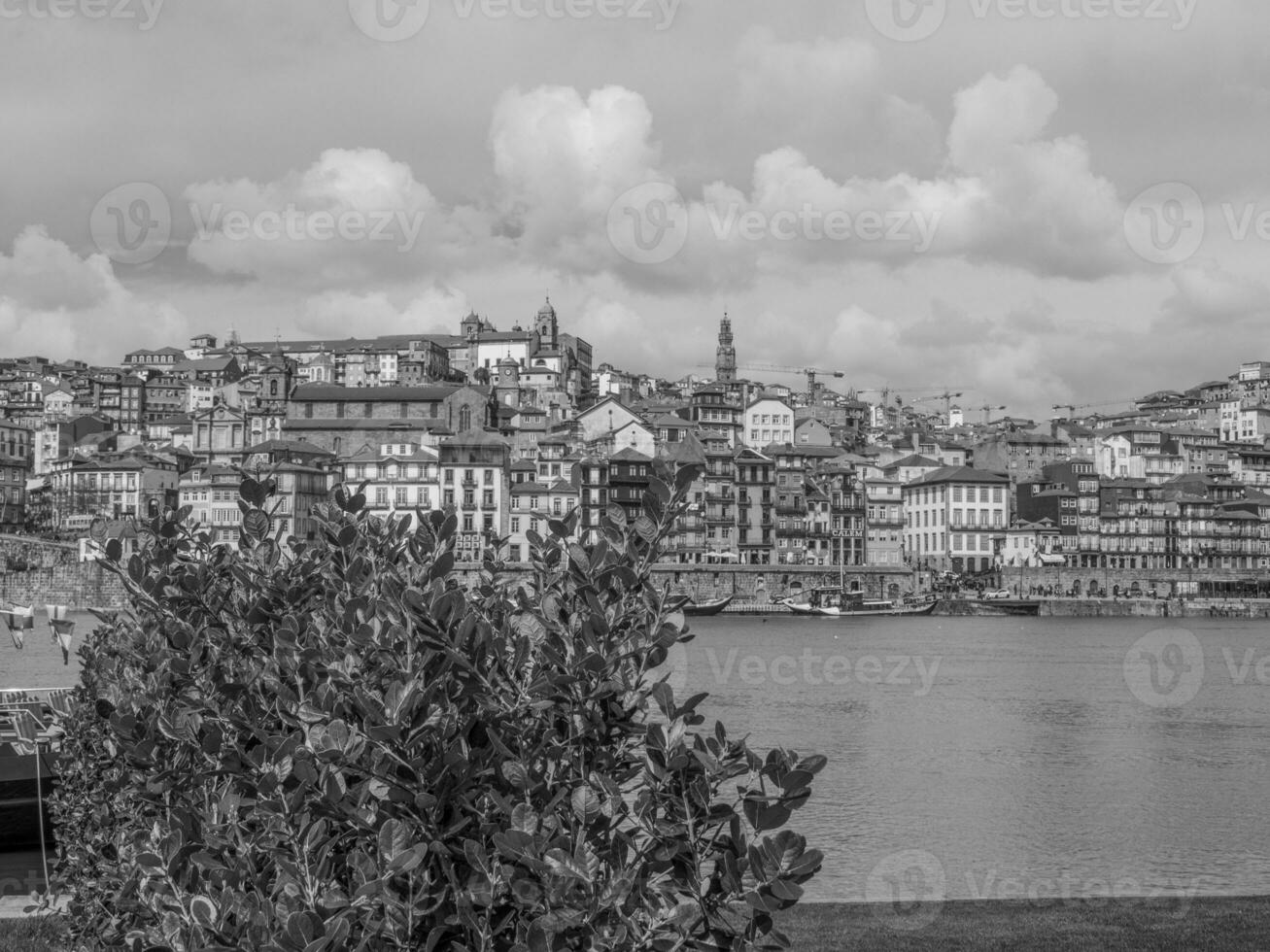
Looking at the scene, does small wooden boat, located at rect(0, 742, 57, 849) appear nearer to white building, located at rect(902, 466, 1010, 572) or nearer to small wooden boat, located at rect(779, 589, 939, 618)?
small wooden boat, located at rect(779, 589, 939, 618)

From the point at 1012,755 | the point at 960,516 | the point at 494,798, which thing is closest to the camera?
the point at 494,798

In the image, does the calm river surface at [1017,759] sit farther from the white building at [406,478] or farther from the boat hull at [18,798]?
the white building at [406,478]

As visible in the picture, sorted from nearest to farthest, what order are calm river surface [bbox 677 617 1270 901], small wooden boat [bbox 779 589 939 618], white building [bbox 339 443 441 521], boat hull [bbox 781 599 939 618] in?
calm river surface [bbox 677 617 1270 901]
boat hull [bbox 781 599 939 618]
small wooden boat [bbox 779 589 939 618]
white building [bbox 339 443 441 521]

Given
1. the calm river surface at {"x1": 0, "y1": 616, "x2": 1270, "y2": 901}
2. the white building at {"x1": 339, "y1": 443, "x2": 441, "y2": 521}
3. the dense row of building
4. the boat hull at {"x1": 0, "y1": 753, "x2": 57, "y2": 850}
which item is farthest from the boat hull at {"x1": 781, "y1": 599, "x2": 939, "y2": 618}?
the boat hull at {"x1": 0, "y1": 753, "x2": 57, "y2": 850}

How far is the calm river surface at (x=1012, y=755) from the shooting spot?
19.5m

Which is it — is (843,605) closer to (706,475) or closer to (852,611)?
(852,611)

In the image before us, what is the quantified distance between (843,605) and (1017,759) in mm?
72398

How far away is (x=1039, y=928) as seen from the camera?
1271 cm

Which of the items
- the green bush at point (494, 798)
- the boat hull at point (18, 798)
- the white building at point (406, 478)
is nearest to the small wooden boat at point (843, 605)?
the white building at point (406, 478)

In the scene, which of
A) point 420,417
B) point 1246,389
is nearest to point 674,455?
point 420,417

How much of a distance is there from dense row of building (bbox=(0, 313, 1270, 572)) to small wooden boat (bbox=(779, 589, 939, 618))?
19.8 feet

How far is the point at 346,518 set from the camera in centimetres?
637

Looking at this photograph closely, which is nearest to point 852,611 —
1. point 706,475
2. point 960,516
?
point 706,475

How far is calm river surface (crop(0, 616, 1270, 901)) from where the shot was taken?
63.9 ft
